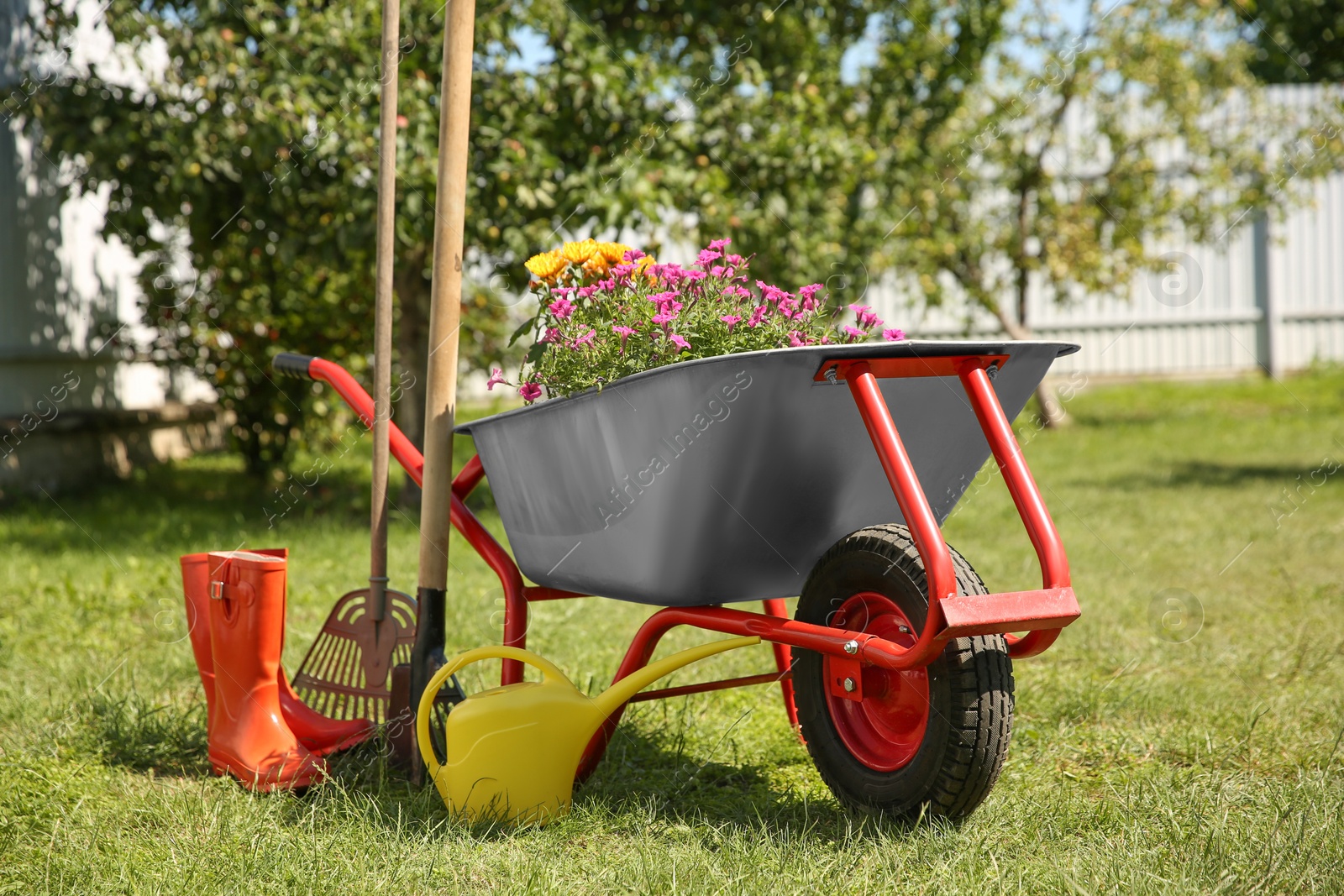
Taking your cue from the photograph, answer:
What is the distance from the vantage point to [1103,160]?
31.6 feet

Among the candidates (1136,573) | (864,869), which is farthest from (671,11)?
(864,869)

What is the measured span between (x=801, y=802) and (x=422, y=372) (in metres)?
4.12

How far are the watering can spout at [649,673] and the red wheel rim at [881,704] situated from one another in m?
0.18

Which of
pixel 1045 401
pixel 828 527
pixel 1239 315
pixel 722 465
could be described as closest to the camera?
pixel 722 465

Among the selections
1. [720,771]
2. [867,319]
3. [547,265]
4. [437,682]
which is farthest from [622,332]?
[720,771]

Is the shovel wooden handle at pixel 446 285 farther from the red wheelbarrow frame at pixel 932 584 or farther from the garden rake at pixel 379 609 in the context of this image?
the red wheelbarrow frame at pixel 932 584

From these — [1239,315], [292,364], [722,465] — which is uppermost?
[1239,315]

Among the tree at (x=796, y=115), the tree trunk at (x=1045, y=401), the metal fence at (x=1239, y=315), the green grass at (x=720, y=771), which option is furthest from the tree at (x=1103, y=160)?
the green grass at (x=720, y=771)

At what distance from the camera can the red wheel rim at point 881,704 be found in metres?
1.69

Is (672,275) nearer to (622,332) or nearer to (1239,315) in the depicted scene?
(622,332)

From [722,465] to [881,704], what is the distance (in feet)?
1.63

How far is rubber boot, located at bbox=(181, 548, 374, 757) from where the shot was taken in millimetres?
2131

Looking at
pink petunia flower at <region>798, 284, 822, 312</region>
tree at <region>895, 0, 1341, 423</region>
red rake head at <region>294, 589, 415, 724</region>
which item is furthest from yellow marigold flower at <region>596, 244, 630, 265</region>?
tree at <region>895, 0, 1341, 423</region>

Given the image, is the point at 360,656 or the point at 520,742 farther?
the point at 360,656
